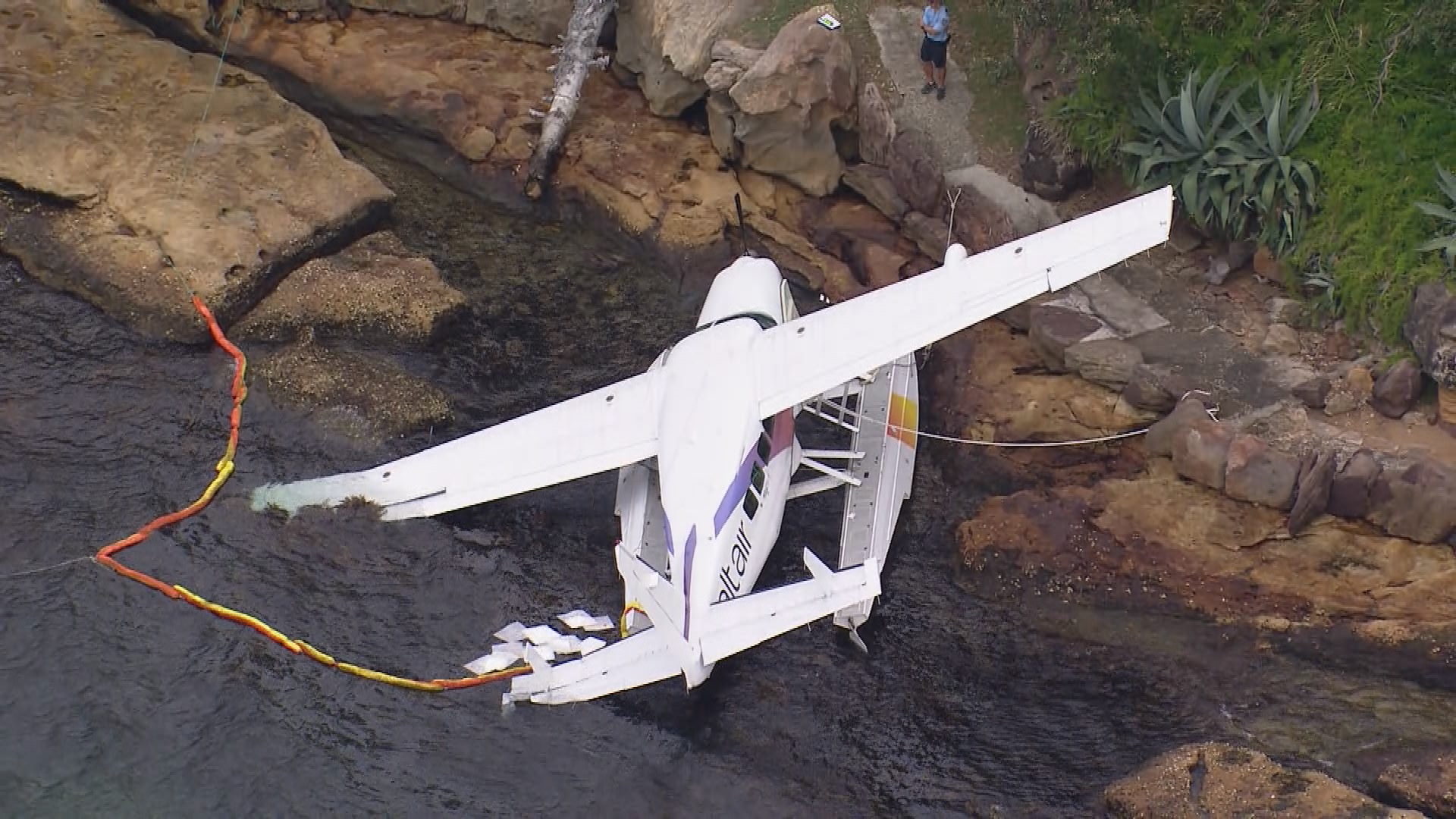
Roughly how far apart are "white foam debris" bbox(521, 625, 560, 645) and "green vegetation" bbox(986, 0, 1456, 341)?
431 inches

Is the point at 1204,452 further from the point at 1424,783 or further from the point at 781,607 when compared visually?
the point at 781,607

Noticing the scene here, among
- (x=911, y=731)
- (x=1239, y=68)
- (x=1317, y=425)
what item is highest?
(x=1239, y=68)

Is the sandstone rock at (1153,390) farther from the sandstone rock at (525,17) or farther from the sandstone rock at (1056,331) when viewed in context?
the sandstone rock at (525,17)

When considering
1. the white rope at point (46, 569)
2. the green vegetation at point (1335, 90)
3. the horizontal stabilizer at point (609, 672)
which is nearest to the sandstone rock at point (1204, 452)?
the green vegetation at point (1335, 90)

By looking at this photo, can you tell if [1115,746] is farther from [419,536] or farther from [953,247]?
[419,536]

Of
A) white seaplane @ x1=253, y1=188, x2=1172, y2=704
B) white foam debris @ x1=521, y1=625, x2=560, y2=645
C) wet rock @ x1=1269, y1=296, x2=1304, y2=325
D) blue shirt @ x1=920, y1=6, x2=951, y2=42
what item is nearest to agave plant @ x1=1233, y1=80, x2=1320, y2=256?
wet rock @ x1=1269, y1=296, x2=1304, y2=325

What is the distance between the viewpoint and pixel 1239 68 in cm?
2234

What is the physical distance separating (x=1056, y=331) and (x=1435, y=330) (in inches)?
190

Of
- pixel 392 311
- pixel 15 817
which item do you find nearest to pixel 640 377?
pixel 392 311

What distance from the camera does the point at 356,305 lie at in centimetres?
2336

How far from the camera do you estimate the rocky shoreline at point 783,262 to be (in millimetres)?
18844

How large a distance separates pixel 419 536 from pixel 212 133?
9320 mm

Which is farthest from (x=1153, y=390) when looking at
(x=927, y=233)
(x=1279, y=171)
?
(x=927, y=233)

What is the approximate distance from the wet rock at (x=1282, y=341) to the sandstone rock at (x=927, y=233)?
495 centimetres
